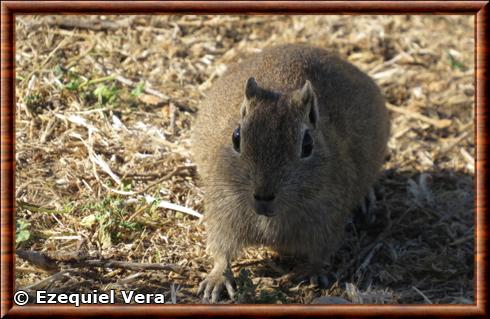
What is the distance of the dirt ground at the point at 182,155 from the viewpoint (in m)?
5.98

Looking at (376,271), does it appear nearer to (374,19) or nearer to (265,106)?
(265,106)

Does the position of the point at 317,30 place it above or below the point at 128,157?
above

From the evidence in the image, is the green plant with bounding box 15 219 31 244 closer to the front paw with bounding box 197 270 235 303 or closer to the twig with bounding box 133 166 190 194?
the twig with bounding box 133 166 190 194

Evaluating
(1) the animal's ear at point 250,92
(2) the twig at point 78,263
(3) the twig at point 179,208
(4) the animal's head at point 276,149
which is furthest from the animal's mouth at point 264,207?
(3) the twig at point 179,208

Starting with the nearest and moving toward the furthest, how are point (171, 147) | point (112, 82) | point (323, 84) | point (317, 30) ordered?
point (323, 84) → point (171, 147) → point (112, 82) → point (317, 30)

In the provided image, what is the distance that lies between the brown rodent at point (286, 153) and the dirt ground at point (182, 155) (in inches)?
15.3

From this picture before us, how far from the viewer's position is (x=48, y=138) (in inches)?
276

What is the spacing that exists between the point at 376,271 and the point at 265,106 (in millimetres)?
1974

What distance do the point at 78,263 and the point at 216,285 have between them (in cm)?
109

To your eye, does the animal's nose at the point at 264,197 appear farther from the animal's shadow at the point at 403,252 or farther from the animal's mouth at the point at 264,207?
the animal's shadow at the point at 403,252

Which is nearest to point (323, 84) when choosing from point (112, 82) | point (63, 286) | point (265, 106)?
point (265, 106)

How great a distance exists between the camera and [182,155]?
7.29m

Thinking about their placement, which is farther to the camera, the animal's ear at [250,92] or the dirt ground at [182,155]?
the dirt ground at [182,155]

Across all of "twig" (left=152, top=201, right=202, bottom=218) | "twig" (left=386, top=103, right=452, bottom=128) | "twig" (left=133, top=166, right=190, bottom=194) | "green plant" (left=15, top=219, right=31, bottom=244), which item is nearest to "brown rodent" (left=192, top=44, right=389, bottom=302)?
"twig" (left=133, top=166, right=190, bottom=194)
